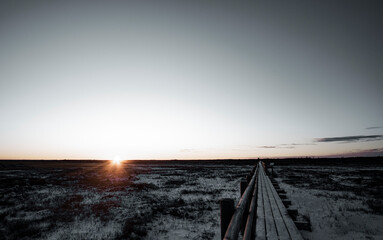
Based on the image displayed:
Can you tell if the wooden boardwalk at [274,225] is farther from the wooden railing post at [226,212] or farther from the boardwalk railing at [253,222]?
the wooden railing post at [226,212]

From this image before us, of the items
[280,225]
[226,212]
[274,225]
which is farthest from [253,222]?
[226,212]

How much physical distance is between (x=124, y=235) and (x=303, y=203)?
895 centimetres

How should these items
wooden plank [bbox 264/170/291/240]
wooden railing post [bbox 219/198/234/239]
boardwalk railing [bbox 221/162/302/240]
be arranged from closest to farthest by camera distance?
boardwalk railing [bbox 221/162/302/240] → wooden railing post [bbox 219/198/234/239] → wooden plank [bbox 264/170/291/240]

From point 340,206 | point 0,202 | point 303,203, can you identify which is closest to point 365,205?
point 340,206

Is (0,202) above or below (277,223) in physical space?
below

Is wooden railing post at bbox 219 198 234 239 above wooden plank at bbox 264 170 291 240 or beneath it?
above

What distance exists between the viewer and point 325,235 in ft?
20.9

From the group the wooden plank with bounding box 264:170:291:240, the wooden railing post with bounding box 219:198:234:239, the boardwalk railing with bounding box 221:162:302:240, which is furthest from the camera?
the wooden plank with bounding box 264:170:291:240

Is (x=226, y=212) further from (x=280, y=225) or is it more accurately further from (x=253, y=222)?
(x=280, y=225)

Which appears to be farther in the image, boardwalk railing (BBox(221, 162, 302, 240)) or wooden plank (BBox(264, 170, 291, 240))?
wooden plank (BBox(264, 170, 291, 240))

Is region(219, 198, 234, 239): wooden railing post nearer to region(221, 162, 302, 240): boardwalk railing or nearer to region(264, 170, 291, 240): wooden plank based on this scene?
region(221, 162, 302, 240): boardwalk railing

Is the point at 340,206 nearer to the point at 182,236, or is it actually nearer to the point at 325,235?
the point at 325,235

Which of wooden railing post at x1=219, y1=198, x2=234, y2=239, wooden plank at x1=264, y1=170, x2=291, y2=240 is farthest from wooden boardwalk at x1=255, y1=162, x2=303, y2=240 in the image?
wooden railing post at x1=219, y1=198, x2=234, y2=239

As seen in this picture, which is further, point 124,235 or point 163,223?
point 163,223
